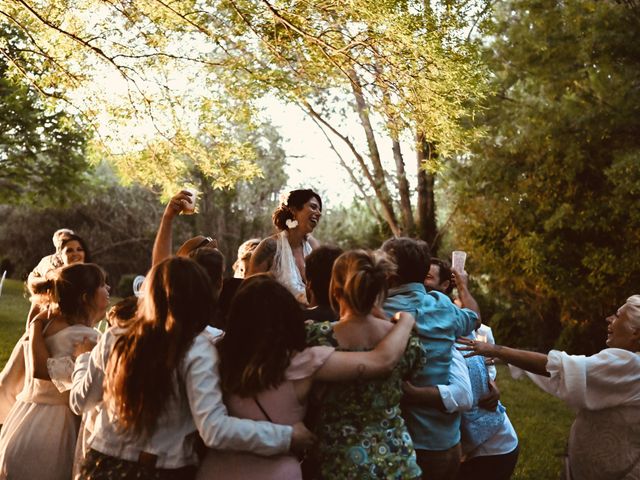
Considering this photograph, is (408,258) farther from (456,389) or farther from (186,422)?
(186,422)

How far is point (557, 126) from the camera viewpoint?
12.0 m

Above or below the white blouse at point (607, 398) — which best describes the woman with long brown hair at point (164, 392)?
above

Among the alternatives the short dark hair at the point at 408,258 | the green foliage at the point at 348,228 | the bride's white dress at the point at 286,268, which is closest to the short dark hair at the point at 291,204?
the bride's white dress at the point at 286,268

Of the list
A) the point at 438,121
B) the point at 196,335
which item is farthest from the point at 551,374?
the point at 438,121

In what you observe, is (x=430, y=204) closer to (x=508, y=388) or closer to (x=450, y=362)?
(x=508, y=388)

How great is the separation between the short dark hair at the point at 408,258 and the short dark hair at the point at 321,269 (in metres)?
0.30

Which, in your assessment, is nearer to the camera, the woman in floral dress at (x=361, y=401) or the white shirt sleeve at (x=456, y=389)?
the woman in floral dress at (x=361, y=401)

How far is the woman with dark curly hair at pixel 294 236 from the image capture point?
4.88 meters

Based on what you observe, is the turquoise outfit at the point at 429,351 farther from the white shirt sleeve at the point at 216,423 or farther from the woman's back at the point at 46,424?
the woman's back at the point at 46,424

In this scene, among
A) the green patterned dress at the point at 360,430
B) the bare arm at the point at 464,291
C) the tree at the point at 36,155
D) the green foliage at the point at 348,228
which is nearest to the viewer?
the green patterned dress at the point at 360,430

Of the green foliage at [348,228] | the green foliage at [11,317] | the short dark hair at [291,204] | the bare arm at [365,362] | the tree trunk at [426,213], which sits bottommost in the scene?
the green foliage at [11,317]

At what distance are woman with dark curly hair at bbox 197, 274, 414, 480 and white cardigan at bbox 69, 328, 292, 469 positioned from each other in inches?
2.6

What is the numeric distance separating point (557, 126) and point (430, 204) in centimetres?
456

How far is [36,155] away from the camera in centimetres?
1703
